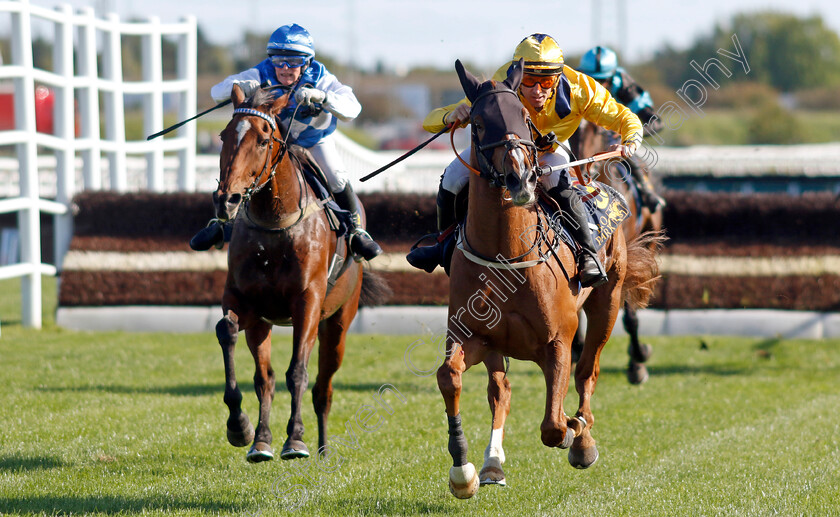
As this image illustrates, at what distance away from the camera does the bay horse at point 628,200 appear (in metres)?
8.68

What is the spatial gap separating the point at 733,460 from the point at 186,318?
744 cm

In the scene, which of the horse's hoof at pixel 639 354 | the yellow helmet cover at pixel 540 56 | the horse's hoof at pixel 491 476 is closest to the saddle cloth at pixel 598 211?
the yellow helmet cover at pixel 540 56

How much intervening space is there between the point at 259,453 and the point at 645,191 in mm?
5372

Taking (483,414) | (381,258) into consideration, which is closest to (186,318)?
(381,258)

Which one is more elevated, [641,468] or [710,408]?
[641,468]

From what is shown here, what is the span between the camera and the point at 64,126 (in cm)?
1246

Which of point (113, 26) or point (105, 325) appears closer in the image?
point (105, 325)

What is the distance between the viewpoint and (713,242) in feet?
40.4

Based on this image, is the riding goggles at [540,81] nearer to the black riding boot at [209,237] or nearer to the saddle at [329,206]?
the saddle at [329,206]

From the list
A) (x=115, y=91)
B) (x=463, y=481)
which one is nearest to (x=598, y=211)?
(x=463, y=481)

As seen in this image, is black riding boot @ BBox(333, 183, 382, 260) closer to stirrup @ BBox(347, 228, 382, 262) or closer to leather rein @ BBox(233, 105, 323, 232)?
stirrup @ BBox(347, 228, 382, 262)

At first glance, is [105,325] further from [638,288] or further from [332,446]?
[638,288]

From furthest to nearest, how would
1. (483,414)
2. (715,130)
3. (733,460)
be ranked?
(715,130)
(483,414)
(733,460)

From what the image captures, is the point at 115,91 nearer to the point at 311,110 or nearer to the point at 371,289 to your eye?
the point at 371,289
